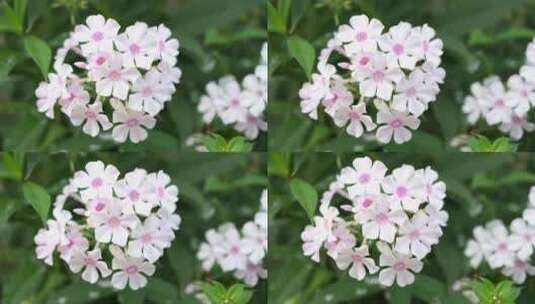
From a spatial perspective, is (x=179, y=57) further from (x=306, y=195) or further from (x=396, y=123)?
(x=396, y=123)

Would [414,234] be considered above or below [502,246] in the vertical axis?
above

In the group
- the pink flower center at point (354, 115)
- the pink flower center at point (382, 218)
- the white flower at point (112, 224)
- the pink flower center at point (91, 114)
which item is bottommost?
the white flower at point (112, 224)

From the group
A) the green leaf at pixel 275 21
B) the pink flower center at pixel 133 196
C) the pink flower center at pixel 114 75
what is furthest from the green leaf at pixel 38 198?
the green leaf at pixel 275 21

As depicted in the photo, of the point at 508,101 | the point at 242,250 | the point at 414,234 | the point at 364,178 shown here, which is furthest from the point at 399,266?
the point at 508,101

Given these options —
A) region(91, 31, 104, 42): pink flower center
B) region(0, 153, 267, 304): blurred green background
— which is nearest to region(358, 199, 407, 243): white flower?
region(0, 153, 267, 304): blurred green background

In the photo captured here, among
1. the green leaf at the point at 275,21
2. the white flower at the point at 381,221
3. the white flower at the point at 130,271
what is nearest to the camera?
the white flower at the point at 381,221

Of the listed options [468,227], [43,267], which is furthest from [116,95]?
[468,227]

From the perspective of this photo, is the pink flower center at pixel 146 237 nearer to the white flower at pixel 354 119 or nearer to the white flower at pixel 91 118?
the white flower at pixel 91 118
